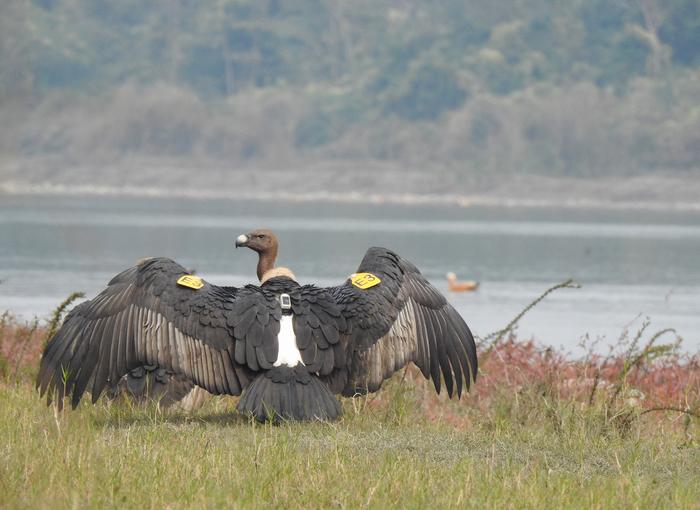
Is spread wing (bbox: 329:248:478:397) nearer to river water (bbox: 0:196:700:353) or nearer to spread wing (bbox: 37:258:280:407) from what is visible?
spread wing (bbox: 37:258:280:407)

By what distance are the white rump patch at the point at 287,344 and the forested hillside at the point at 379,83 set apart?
272 ft

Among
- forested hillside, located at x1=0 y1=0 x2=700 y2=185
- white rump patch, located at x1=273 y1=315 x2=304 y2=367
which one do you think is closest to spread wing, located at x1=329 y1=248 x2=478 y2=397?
white rump patch, located at x1=273 y1=315 x2=304 y2=367

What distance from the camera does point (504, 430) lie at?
8.83 m

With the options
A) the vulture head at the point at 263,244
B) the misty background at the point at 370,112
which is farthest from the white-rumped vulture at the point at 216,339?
the misty background at the point at 370,112

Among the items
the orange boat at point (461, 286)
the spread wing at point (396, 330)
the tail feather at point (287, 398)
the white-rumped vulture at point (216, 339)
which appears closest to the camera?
the tail feather at point (287, 398)

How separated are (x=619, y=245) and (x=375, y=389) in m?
52.5

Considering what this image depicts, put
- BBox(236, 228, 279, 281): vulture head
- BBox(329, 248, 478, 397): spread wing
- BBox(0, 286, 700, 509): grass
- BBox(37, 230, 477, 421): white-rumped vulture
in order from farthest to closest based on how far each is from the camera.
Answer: BBox(236, 228, 279, 281): vulture head
BBox(329, 248, 478, 397): spread wing
BBox(37, 230, 477, 421): white-rumped vulture
BBox(0, 286, 700, 509): grass

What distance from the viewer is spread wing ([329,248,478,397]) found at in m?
8.70

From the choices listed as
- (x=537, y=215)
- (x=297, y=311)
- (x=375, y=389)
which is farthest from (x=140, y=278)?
(x=537, y=215)

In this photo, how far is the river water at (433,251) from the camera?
29.9 metres

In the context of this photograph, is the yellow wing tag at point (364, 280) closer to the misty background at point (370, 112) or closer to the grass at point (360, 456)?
the grass at point (360, 456)

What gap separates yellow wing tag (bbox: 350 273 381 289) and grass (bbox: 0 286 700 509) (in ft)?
2.66

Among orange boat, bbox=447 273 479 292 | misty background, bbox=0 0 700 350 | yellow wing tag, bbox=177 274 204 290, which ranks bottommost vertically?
orange boat, bbox=447 273 479 292

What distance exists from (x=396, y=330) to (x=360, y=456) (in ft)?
5.01
